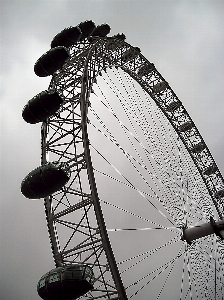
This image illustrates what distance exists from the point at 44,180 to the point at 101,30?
1151 cm

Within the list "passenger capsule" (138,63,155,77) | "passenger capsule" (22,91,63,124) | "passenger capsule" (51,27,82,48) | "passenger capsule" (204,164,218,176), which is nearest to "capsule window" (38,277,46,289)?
"passenger capsule" (22,91,63,124)

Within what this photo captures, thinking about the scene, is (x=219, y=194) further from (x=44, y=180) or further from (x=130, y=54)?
(x=44, y=180)

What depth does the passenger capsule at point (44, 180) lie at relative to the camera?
26.9 ft

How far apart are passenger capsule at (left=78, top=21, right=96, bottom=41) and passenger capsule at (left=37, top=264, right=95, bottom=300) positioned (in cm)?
1149

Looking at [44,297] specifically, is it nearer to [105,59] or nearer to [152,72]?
[105,59]

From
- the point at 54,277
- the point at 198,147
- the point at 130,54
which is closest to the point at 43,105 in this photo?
the point at 54,277

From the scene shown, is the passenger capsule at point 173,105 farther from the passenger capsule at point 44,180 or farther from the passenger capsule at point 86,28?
the passenger capsule at point 44,180

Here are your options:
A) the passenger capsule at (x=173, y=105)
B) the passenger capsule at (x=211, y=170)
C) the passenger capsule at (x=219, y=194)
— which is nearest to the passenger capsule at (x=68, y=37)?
the passenger capsule at (x=173, y=105)

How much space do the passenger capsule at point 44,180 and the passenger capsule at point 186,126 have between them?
14.3 meters

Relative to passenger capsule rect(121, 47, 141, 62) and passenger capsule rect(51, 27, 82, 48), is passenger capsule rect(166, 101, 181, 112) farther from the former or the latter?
passenger capsule rect(51, 27, 82, 48)

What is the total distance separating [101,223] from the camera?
866 centimetres

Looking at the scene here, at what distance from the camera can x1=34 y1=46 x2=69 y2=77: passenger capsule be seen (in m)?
11.5

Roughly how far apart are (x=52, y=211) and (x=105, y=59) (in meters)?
8.68

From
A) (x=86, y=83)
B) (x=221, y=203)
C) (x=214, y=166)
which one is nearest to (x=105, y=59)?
(x=86, y=83)
